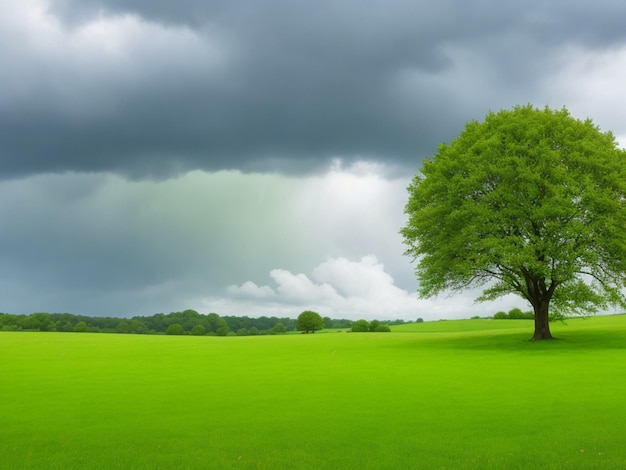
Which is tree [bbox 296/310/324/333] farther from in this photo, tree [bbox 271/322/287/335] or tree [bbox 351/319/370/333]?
tree [bbox 351/319/370/333]

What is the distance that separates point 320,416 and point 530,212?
36779 mm

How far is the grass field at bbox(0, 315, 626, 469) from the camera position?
1302 centimetres

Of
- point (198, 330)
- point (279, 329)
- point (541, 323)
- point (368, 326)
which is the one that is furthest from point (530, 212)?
point (279, 329)

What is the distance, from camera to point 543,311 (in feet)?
177

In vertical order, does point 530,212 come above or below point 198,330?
above

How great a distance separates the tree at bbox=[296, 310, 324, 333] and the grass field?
366ft

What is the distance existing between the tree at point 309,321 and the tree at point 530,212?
309 feet

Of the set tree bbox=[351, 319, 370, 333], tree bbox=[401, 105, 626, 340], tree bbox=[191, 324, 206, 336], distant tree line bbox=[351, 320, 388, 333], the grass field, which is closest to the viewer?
the grass field

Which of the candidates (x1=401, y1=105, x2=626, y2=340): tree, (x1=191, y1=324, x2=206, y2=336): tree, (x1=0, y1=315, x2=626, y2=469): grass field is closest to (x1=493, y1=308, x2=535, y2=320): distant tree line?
(x1=191, y1=324, x2=206, y2=336): tree

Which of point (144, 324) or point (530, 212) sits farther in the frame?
→ point (144, 324)

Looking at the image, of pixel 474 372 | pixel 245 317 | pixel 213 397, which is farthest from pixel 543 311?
pixel 245 317

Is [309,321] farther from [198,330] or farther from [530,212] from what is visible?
[530,212]

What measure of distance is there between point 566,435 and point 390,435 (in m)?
4.95

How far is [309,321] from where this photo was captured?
482 ft
